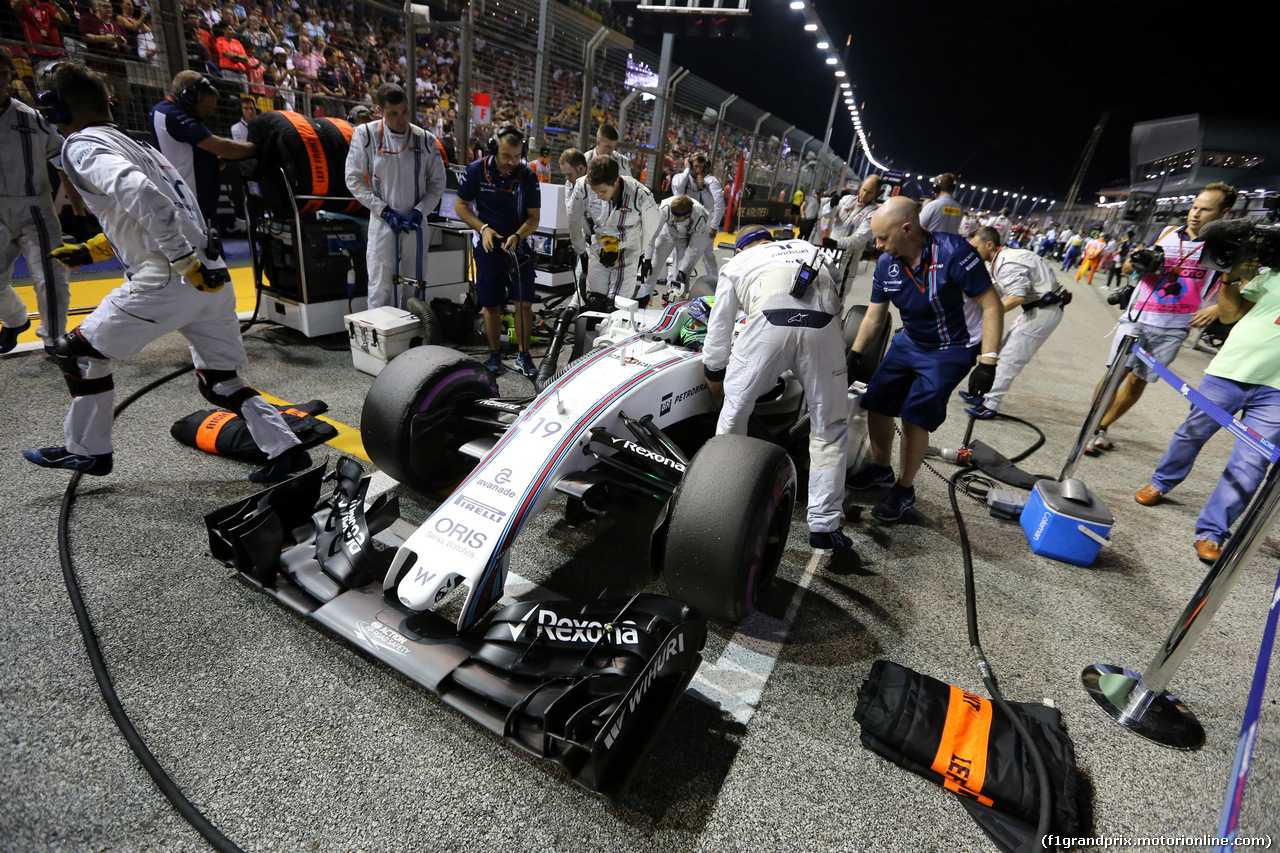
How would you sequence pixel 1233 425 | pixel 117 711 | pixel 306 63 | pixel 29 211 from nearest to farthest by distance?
pixel 117 711 → pixel 1233 425 → pixel 29 211 → pixel 306 63

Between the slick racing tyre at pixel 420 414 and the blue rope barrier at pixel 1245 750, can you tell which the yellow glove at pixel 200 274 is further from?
the blue rope barrier at pixel 1245 750

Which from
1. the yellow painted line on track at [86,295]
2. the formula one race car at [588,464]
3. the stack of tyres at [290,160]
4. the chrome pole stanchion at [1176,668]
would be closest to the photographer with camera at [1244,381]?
the chrome pole stanchion at [1176,668]

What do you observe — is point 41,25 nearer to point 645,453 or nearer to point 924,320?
point 645,453

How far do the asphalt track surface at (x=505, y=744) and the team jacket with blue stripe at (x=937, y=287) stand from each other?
1.12 metres

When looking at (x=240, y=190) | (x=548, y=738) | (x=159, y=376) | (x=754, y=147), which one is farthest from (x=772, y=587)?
(x=754, y=147)

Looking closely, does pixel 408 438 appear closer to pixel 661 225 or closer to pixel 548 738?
pixel 548 738

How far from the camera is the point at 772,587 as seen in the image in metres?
2.79

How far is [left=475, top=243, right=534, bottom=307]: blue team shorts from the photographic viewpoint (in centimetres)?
497

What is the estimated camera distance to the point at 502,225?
5129 mm

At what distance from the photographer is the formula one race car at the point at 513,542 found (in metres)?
1.70

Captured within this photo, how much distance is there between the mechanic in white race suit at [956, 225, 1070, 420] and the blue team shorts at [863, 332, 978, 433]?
1.92 m

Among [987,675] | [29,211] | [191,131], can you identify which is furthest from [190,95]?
[987,675]

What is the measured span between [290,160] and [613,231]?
272 cm

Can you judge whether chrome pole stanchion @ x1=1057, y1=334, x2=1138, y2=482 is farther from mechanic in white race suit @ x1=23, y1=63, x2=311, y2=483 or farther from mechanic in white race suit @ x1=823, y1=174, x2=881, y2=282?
mechanic in white race suit @ x1=823, y1=174, x2=881, y2=282
